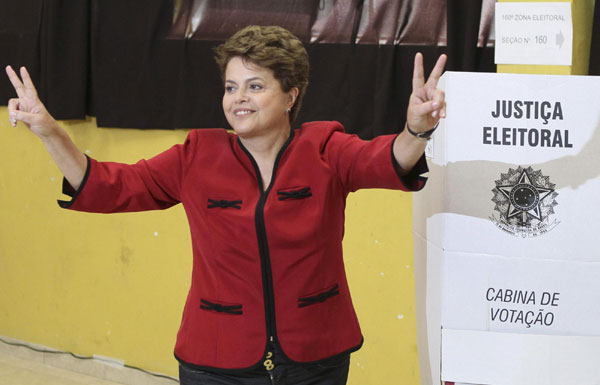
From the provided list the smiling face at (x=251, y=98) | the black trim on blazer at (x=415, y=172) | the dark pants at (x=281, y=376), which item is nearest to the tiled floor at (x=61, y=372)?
the dark pants at (x=281, y=376)

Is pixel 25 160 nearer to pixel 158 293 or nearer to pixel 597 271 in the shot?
pixel 158 293

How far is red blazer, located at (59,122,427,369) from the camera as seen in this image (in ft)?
4.68

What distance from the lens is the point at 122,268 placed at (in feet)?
10.2

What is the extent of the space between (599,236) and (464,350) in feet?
1.18

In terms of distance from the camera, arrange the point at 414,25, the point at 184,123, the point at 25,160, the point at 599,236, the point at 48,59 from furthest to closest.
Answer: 1. the point at 25,160
2. the point at 48,59
3. the point at 184,123
4. the point at 414,25
5. the point at 599,236

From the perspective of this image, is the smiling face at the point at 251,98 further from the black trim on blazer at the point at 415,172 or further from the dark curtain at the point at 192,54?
the dark curtain at the point at 192,54

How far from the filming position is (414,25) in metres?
2.45

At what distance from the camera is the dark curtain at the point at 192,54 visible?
245cm

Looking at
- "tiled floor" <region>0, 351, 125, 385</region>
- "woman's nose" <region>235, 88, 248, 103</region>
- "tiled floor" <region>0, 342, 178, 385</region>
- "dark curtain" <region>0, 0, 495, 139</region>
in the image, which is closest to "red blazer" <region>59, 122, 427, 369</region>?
"woman's nose" <region>235, 88, 248, 103</region>

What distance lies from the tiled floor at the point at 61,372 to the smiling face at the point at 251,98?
1869mm

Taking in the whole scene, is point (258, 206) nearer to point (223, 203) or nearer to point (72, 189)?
point (223, 203)

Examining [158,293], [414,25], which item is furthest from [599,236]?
[158,293]

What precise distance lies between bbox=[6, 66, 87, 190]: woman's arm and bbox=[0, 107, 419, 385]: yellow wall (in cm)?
137

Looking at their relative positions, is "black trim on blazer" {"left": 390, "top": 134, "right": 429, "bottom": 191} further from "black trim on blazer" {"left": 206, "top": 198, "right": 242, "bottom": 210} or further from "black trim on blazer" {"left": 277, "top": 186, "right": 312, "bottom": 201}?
"black trim on blazer" {"left": 206, "top": 198, "right": 242, "bottom": 210}
